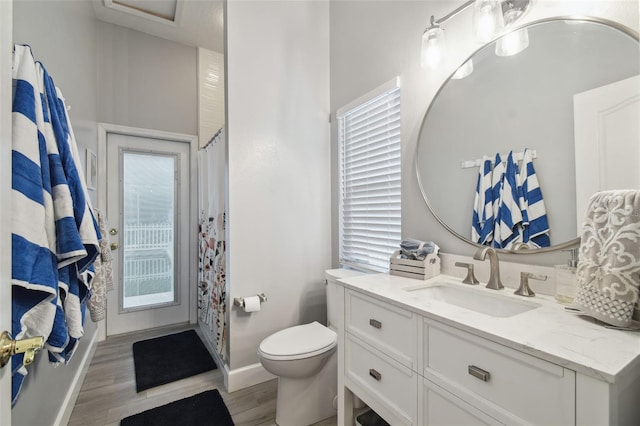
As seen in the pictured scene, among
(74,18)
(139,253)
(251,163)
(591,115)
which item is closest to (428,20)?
(591,115)

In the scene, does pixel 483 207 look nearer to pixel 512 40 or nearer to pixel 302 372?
pixel 512 40

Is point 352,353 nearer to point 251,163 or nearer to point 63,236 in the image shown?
point 63,236

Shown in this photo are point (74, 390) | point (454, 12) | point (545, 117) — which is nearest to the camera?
point (545, 117)

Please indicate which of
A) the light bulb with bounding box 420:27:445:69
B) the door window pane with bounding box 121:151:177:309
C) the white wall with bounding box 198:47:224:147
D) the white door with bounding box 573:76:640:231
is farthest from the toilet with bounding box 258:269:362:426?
the white wall with bounding box 198:47:224:147

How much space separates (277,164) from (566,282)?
5.91 ft

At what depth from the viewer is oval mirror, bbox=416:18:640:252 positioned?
980mm

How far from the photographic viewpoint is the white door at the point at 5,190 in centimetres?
54

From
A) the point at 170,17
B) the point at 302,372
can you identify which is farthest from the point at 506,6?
the point at 170,17

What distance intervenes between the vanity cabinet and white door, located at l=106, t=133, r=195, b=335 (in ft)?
8.13

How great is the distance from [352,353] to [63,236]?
1.20m

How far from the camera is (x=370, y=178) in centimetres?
206

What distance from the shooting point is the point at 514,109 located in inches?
48.3

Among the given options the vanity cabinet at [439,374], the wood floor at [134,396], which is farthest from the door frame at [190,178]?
the vanity cabinet at [439,374]

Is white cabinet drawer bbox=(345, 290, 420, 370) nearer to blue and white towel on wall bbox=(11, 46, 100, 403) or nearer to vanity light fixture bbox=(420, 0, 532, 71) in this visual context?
blue and white towel on wall bbox=(11, 46, 100, 403)
